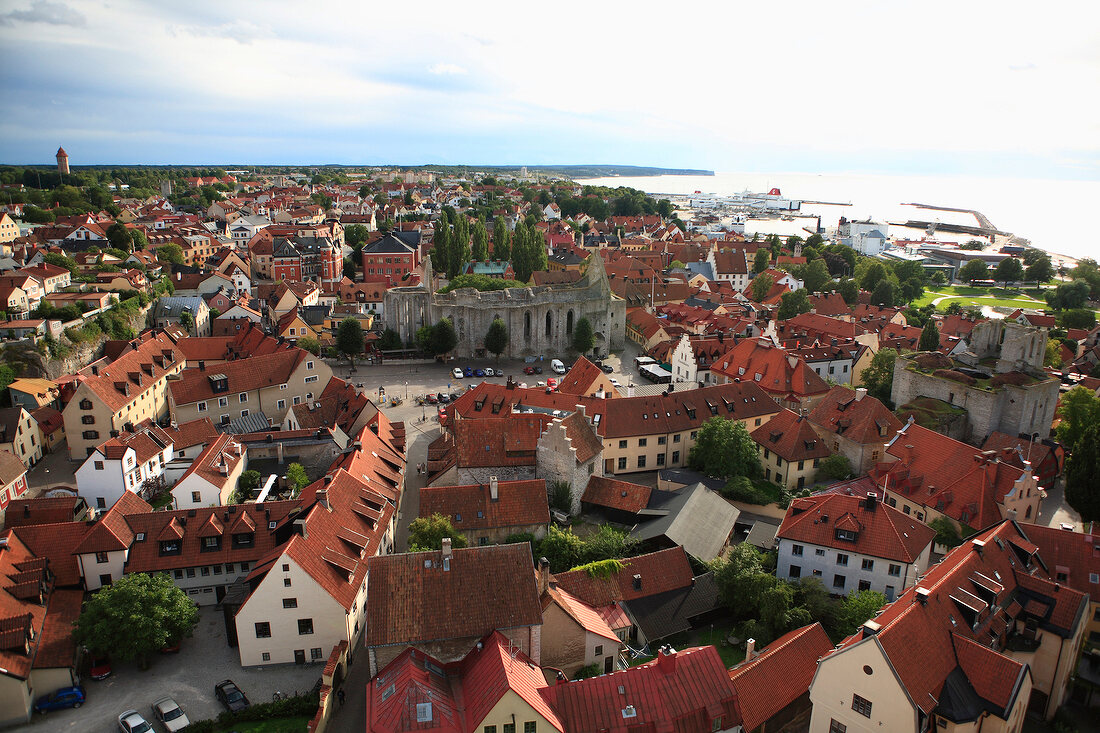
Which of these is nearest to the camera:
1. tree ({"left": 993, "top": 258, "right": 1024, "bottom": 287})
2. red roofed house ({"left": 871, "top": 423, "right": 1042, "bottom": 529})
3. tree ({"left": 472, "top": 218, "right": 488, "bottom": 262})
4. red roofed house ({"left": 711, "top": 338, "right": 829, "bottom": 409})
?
red roofed house ({"left": 871, "top": 423, "right": 1042, "bottom": 529})

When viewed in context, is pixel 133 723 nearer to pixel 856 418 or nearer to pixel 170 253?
pixel 856 418

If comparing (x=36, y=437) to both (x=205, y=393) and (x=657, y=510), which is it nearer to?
(x=205, y=393)

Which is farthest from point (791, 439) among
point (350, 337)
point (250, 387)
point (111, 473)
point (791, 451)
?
point (350, 337)

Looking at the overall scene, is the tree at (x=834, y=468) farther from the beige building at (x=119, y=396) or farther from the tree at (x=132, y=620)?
the beige building at (x=119, y=396)

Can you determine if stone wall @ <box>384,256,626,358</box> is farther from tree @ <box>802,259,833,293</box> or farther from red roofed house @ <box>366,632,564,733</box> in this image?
red roofed house @ <box>366,632,564,733</box>

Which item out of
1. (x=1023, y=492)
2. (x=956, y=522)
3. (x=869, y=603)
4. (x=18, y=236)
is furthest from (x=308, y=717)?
(x=18, y=236)

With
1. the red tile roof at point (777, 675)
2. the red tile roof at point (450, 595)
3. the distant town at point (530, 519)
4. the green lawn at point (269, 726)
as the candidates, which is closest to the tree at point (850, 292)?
the distant town at point (530, 519)

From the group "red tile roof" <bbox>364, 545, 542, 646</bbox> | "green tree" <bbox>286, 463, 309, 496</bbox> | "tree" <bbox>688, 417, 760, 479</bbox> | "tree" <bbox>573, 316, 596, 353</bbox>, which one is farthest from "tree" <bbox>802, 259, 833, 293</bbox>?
"red tile roof" <bbox>364, 545, 542, 646</bbox>
